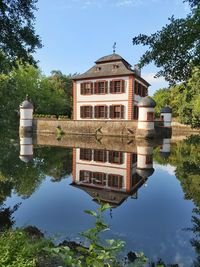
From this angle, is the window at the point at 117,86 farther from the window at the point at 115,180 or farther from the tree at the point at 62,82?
the tree at the point at 62,82

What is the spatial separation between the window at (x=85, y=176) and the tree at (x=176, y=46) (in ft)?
13.4

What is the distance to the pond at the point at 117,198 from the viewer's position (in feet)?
18.6

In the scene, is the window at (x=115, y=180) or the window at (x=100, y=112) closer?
the window at (x=115, y=180)

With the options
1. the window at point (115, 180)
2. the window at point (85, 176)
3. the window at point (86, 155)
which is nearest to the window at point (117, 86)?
the window at point (86, 155)

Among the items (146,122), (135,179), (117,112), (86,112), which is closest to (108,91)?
(117,112)

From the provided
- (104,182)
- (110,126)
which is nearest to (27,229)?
(104,182)

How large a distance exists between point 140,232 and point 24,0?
11.5m

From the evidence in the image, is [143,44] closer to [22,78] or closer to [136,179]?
[136,179]

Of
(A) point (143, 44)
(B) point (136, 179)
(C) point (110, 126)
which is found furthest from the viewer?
(C) point (110, 126)

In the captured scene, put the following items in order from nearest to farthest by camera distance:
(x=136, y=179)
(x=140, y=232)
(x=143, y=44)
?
(x=140, y=232) → (x=143, y=44) → (x=136, y=179)

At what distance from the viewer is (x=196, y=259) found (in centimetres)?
467

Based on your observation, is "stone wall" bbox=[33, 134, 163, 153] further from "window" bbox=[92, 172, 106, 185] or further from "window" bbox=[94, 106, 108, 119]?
"window" bbox=[92, 172, 106, 185]

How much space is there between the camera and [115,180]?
10633mm

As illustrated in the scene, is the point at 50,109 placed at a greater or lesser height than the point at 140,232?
greater
